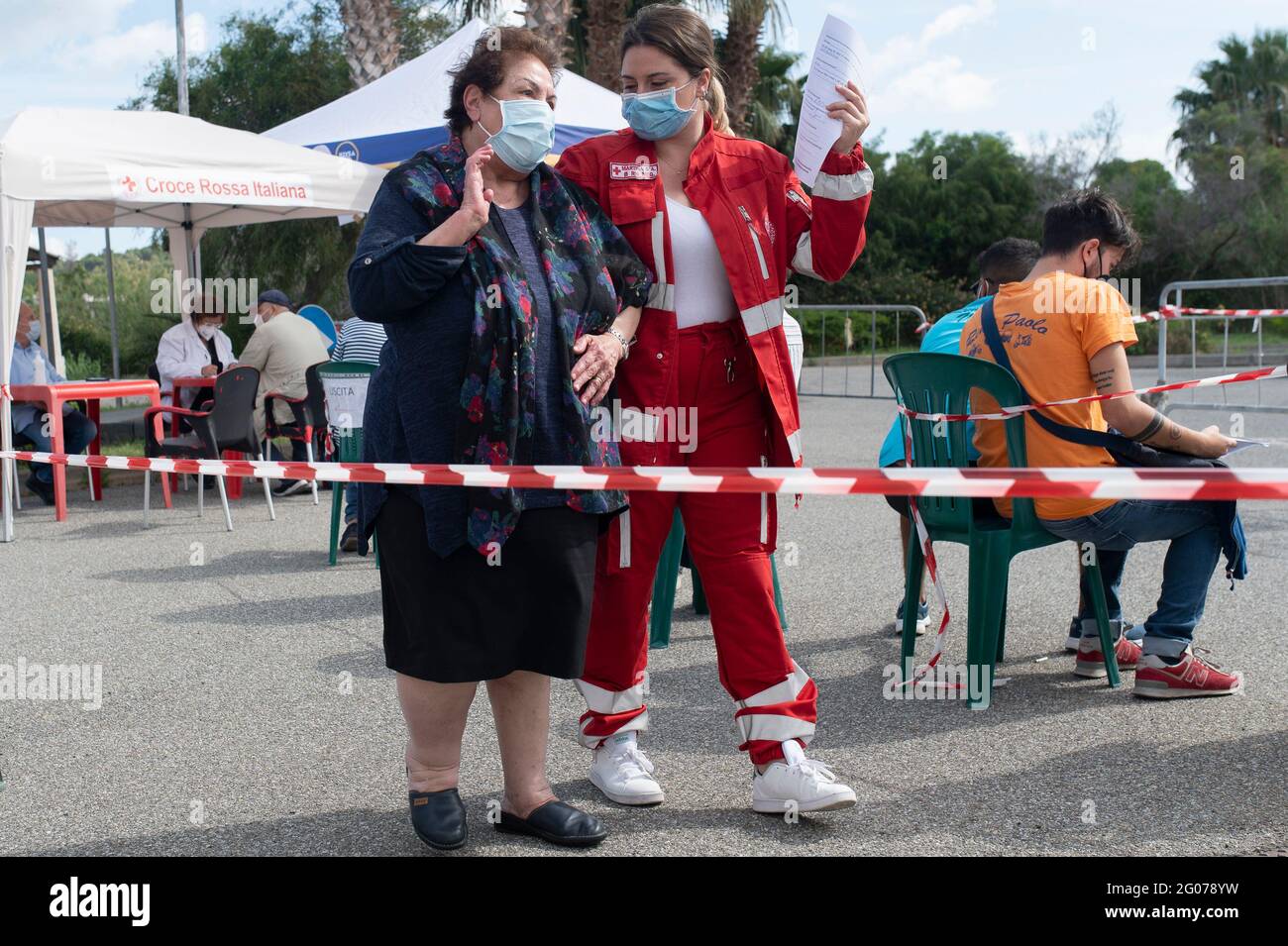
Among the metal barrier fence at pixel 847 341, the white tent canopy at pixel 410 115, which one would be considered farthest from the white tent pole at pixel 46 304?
the metal barrier fence at pixel 847 341

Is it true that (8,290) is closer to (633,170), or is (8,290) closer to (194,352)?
(194,352)

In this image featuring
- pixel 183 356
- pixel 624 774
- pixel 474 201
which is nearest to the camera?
pixel 474 201

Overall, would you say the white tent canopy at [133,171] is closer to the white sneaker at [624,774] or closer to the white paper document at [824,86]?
the white sneaker at [624,774]

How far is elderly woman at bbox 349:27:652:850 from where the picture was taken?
2.97m

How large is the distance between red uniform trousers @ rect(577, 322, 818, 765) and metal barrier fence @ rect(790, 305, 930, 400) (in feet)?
47.1

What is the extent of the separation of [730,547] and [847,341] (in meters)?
18.6

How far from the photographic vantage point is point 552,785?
3756mm

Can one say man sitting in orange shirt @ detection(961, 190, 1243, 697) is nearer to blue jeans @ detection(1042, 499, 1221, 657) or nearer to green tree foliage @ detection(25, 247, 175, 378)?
blue jeans @ detection(1042, 499, 1221, 657)

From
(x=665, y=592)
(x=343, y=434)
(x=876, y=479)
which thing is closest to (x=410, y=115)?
(x=343, y=434)

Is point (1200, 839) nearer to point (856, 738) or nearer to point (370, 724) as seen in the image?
point (856, 738)

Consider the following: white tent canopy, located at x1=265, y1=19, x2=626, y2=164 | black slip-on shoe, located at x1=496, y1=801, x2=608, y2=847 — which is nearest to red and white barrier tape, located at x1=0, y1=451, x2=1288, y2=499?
black slip-on shoe, located at x1=496, y1=801, x2=608, y2=847

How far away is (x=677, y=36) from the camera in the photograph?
11.2 feet

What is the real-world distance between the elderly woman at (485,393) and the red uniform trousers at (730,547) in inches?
10.0

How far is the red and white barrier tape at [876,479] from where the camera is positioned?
235 cm
